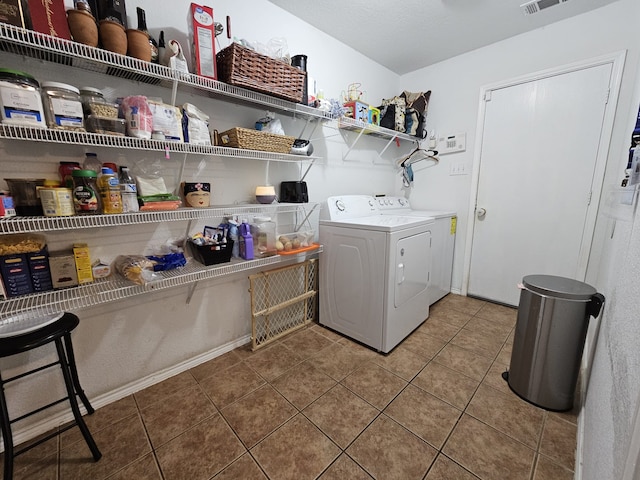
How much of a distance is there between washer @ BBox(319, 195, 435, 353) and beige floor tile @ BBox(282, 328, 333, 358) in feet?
0.52

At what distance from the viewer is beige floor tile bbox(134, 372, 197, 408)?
5.08 feet

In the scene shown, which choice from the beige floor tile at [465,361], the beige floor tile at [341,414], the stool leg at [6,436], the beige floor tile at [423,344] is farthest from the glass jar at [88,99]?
the beige floor tile at [465,361]

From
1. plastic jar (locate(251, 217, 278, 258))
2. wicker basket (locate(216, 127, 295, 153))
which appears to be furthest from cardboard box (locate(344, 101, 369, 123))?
plastic jar (locate(251, 217, 278, 258))

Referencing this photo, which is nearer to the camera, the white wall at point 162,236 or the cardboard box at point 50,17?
the cardboard box at point 50,17

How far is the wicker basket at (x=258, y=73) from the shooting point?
1424 mm

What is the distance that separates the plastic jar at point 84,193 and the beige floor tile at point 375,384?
5.44 ft

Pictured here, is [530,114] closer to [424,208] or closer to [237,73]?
[424,208]

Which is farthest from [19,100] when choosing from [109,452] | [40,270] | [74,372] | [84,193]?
[109,452]

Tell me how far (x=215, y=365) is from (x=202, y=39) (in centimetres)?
198

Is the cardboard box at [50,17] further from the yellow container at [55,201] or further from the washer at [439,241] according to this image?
the washer at [439,241]

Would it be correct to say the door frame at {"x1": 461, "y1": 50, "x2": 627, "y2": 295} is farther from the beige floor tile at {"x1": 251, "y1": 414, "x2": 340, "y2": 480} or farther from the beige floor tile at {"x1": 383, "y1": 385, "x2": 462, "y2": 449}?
the beige floor tile at {"x1": 251, "y1": 414, "x2": 340, "y2": 480}

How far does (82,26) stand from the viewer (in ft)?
3.42

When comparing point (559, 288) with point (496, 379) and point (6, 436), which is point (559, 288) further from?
point (6, 436)

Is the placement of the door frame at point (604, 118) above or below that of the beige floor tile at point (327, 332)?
above
